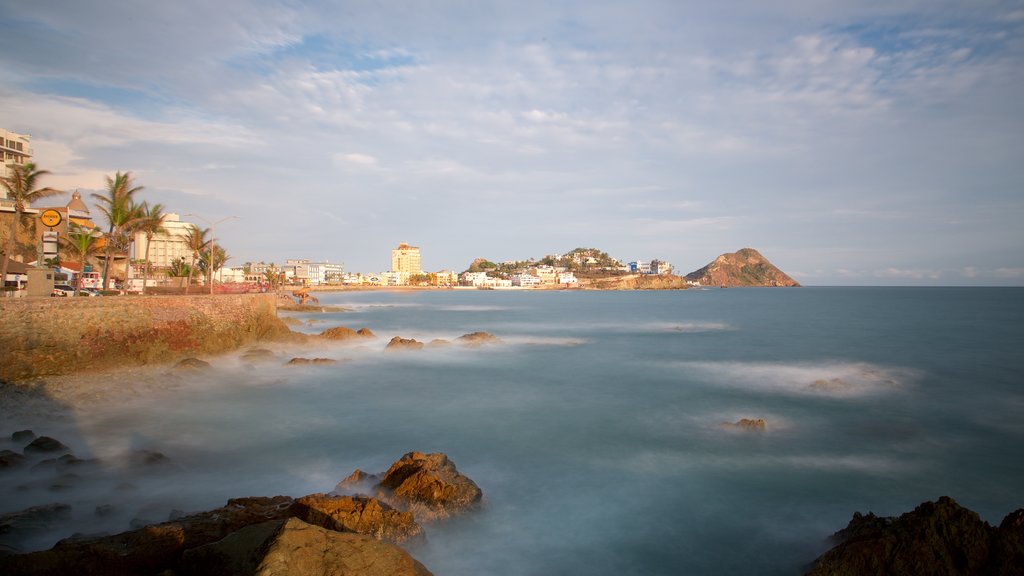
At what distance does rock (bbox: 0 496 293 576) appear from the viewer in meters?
6.07

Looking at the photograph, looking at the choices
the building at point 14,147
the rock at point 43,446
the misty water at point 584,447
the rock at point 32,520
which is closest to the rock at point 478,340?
the misty water at point 584,447

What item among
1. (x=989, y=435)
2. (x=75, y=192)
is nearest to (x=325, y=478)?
(x=989, y=435)

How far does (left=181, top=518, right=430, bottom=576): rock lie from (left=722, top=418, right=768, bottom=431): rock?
13.3 meters

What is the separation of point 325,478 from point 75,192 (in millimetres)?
78968

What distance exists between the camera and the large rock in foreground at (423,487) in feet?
32.5

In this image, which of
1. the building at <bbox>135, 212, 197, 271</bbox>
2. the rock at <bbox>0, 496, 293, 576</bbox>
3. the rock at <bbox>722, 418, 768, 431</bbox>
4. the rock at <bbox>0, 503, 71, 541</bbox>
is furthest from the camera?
the building at <bbox>135, 212, 197, 271</bbox>

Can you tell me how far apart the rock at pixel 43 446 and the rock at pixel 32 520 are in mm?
3920

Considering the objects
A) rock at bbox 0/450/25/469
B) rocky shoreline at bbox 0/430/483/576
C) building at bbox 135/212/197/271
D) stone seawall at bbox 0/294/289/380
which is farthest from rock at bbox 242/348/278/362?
building at bbox 135/212/197/271

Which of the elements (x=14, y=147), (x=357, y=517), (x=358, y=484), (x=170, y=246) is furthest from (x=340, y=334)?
(x=170, y=246)

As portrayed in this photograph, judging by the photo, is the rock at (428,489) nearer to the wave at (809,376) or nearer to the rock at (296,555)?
the rock at (296,555)

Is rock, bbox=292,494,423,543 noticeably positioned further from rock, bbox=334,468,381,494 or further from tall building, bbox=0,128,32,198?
tall building, bbox=0,128,32,198

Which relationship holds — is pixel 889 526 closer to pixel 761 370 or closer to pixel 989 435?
pixel 989 435

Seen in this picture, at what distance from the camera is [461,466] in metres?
13.7

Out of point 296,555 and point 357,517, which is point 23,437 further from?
point 296,555
